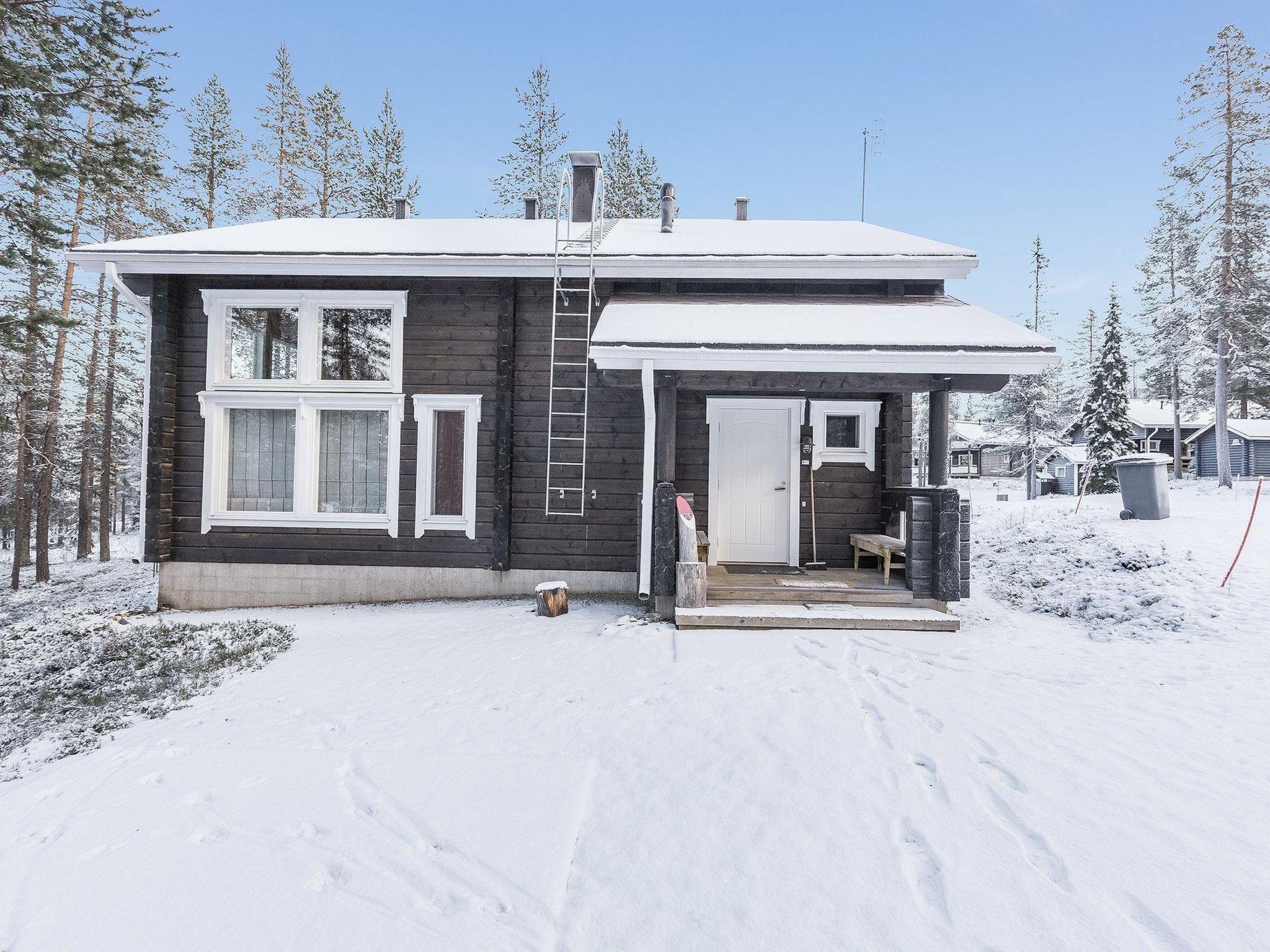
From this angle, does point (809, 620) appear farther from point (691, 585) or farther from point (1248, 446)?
point (1248, 446)

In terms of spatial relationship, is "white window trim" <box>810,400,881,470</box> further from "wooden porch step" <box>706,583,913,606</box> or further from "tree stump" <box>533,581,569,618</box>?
"tree stump" <box>533,581,569,618</box>

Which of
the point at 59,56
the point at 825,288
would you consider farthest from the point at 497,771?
the point at 59,56

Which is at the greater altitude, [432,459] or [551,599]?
[432,459]

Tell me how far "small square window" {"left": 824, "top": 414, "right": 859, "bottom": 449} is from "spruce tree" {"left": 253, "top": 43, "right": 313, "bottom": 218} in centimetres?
1677

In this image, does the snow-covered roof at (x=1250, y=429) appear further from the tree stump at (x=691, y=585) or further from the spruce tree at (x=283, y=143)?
the spruce tree at (x=283, y=143)

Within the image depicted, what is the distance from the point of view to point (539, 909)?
214 centimetres

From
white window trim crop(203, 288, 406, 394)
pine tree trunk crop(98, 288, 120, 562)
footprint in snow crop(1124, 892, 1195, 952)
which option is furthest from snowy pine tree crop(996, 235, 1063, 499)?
pine tree trunk crop(98, 288, 120, 562)

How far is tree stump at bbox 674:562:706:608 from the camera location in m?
5.80

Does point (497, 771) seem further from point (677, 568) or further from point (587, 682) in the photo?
point (677, 568)

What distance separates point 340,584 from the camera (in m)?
7.45

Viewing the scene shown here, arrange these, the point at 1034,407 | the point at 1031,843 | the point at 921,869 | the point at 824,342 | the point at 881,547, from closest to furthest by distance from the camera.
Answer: the point at 921,869, the point at 1031,843, the point at 824,342, the point at 881,547, the point at 1034,407

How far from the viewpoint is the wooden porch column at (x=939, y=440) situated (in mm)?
6078

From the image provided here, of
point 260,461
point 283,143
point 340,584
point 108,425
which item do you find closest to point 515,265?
point 260,461

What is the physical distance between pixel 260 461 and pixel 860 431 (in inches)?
322
